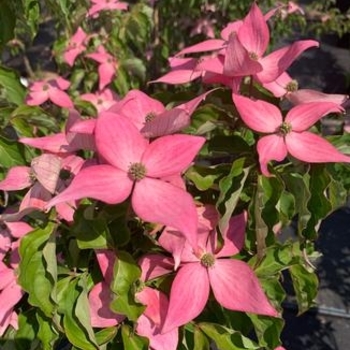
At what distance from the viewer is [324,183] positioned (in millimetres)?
702

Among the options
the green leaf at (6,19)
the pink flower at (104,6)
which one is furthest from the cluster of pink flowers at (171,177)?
the pink flower at (104,6)

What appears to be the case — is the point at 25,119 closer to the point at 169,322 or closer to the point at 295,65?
the point at 169,322

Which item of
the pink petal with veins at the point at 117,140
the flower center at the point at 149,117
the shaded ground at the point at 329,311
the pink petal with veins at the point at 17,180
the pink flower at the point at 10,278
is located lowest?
the shaded ground at the point at 329,311

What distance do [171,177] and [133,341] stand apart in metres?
0.24

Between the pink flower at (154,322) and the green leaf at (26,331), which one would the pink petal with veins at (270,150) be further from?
the green leaf at (26,331)

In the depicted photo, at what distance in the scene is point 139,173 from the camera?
62 centimetres

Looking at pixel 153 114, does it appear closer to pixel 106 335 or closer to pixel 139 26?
pixel 106 335

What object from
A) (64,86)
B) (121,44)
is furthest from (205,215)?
(121,44)

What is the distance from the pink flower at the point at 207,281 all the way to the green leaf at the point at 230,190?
37 millimetres

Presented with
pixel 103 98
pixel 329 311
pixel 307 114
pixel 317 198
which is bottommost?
pixel 329 311

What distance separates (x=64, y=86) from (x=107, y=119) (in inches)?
40.8

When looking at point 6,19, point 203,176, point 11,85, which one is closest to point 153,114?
point 203,176

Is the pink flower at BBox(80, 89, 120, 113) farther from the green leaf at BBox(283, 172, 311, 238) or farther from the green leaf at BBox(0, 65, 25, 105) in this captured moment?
the green leaf at BBox(283, 172, 311, 238)

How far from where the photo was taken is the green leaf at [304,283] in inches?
32.8
